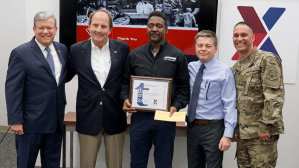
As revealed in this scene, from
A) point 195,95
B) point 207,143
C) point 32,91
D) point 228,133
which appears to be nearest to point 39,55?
point 32,91

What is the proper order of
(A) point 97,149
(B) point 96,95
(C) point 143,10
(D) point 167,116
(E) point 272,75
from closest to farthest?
(E) point 272,75 → (D) point 167,116 → (B) point 96,95 → (A) point 97,149 → (C) point 143,10

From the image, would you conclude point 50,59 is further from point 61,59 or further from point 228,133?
point 228,133

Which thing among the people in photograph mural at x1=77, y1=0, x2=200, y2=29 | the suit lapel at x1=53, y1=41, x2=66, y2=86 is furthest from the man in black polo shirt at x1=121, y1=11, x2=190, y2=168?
the people in photograph mural at x1=77, y1=0, x2=200, y2=29

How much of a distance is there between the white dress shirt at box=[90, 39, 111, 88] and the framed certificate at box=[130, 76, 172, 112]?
0.26 m

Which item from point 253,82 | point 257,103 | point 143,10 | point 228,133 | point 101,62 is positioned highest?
point 143,10

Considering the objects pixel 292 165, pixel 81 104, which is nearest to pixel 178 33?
pixel 81 104

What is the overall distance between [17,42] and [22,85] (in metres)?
3.58

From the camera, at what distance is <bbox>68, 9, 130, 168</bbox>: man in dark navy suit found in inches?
94.2

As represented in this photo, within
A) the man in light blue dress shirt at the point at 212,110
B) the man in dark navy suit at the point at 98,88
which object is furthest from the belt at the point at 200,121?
the man in dark navy suit at the point at 98,88

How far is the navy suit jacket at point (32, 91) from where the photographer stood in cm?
226

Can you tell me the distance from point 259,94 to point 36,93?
179cm

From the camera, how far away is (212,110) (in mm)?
2307

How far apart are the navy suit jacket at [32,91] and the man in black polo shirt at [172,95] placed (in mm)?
603

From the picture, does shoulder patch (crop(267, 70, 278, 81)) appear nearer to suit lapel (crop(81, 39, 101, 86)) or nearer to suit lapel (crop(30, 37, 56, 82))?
suit lapel (crop(81, 39, 101, 86))
